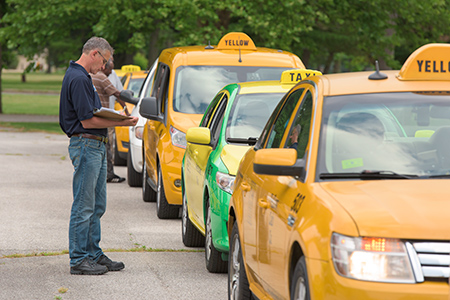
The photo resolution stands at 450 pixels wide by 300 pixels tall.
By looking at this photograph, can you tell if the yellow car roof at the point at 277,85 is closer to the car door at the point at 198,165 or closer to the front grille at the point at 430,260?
the car door at the point at 198,165

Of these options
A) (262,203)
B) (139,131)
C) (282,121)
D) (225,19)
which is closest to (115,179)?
(139,131)

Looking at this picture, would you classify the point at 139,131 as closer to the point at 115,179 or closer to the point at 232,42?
the point at 115,179

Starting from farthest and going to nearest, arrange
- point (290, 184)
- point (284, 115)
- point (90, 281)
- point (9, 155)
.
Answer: point (9, 155) < point (90, 281) < point (284, 115) < point (290, 184)

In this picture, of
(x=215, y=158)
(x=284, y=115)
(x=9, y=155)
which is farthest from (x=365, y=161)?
(x=9, y=155)

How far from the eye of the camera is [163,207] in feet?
33.7

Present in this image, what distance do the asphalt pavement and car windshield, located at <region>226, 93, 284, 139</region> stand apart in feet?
4.21

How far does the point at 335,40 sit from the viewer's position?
35.0m

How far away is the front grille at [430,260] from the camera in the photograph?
3.60 m

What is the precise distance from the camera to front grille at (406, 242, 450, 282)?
11.8 feet

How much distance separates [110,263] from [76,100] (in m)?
1.49

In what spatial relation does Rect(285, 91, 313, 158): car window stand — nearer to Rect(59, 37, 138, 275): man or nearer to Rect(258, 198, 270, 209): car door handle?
Rect(258, 198, 270, 209): car door handle

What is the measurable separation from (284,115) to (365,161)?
99 cm

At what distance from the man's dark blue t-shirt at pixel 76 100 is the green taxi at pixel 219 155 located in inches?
41.2

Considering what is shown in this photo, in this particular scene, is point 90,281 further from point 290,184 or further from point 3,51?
point 3,51
